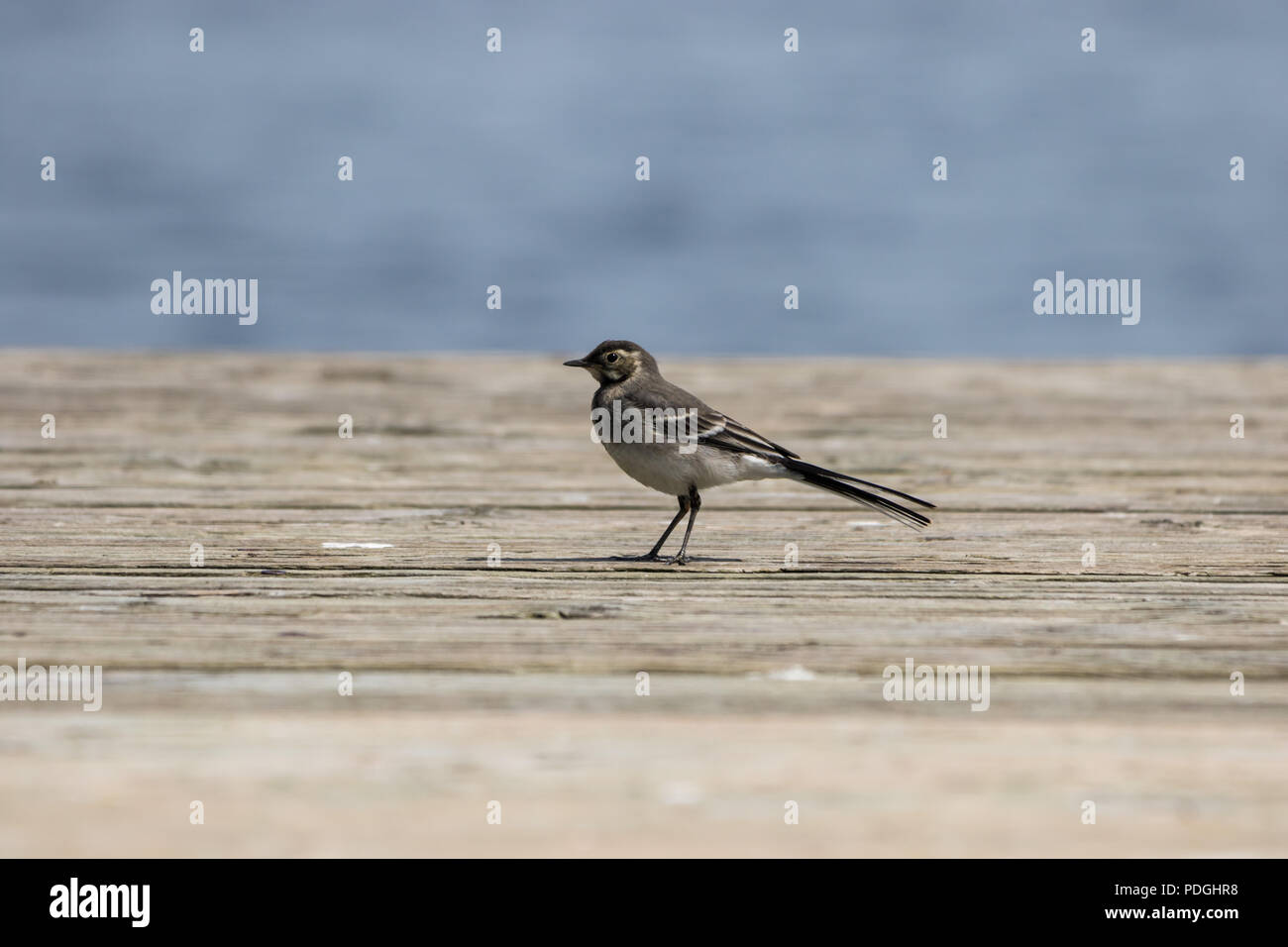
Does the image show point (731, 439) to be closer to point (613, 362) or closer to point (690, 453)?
point (690, 453)

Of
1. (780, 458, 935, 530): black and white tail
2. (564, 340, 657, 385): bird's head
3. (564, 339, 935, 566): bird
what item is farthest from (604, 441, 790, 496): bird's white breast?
(564, 340, 657, 385): bird's head

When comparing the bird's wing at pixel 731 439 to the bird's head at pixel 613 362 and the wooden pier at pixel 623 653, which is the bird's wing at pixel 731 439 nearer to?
the wooden pier at pixel 623 653

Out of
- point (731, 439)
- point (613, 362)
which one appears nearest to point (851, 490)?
point (731, 439)

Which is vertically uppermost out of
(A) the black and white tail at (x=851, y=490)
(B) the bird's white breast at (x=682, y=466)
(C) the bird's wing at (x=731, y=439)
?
(C) the bird's wing at (x=731, y=439)

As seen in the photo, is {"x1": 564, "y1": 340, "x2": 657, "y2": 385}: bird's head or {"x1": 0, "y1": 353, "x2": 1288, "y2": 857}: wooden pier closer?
{"x1": 0, "y1": 353, "x2": 1288, "y2": 857}: wooden pier

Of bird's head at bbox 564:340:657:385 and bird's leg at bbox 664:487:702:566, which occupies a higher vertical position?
bird's head at bbox 564:340:657:385

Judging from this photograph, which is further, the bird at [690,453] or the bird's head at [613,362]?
the bird's head at [613,362]

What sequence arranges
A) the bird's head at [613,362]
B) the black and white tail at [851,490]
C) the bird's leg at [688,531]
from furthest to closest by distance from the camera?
the bird's head at [613,362]
the black and white tail at [851,490]
the bird's leg at [688,531]

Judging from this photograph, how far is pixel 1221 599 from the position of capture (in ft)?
11.0

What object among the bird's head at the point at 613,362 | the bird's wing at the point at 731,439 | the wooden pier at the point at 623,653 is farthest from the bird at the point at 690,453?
the bird's head at the point at 613,362

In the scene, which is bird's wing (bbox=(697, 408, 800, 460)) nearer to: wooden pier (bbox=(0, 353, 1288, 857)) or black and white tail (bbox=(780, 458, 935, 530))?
black and white tail (bbox=(780, 458, 935, 530))

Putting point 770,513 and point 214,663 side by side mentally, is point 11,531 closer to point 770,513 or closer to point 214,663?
point 214,663
